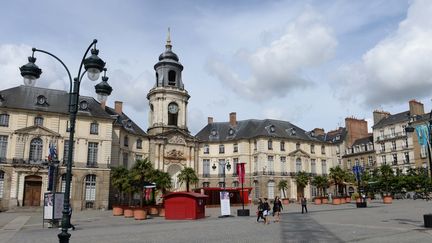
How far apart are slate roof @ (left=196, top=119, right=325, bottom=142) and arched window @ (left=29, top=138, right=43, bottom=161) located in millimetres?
25561

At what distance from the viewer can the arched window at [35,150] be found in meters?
39.8

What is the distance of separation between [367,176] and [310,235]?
45.5m

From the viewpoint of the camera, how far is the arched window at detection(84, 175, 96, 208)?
136ft

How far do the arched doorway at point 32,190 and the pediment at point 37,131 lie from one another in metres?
4.45

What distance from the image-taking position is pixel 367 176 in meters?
56.8

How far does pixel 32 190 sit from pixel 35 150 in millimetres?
4083

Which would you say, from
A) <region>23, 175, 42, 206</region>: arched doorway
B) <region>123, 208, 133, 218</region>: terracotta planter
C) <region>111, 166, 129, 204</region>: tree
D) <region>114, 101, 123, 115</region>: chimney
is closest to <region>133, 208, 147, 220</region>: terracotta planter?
<region>123, 208, 133, 218</region>: terracotta planter

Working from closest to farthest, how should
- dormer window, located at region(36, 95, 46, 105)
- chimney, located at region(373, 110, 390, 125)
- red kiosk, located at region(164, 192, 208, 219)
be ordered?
red kiosk, located at region(164, 192, 208, 219) < dormer window, located at region(36, 95, 46, 105) < chimney, located at region(373, 110, 390, 125)

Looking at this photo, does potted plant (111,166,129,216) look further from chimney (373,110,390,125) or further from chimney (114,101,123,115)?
chimney (373,110,390,125)

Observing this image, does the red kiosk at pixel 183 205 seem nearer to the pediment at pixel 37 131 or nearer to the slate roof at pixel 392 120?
the pediment at pixel 37 131

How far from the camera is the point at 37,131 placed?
40.2 m

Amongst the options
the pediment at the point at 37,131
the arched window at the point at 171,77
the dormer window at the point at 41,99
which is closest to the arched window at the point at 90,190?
the pediment at the point at 37,131

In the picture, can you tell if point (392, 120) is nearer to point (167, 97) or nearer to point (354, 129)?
point (354, 129)

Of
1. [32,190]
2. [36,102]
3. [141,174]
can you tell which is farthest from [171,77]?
[141,174]
